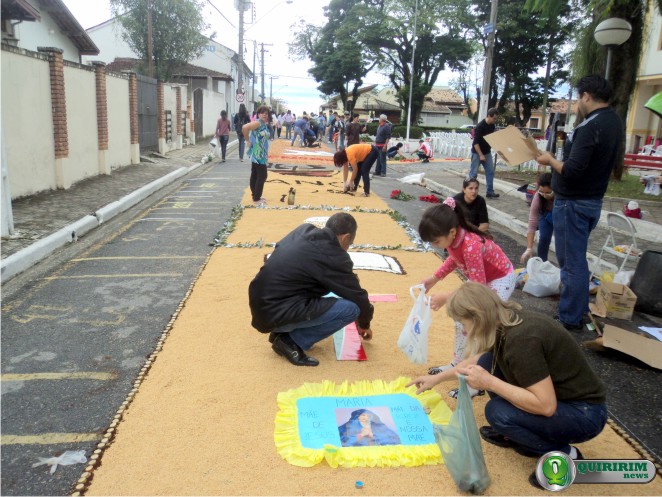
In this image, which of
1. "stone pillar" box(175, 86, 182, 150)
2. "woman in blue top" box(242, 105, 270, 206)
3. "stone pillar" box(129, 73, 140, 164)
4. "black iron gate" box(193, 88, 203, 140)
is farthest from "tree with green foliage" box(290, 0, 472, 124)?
"woman in blue top" box(242, 105, 270, 206)

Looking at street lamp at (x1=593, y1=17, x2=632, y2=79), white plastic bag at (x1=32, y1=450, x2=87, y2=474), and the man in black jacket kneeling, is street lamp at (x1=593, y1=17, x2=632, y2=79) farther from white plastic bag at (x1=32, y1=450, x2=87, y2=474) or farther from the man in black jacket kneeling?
white plastic bag at (x1=32, y1=450, x2=87, y2=474)

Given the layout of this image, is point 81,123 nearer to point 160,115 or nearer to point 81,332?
point 160,115

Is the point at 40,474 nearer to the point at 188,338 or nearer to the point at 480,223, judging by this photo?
the point at 188,338

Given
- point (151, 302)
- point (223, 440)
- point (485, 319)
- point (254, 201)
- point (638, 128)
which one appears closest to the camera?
point (485, 319)

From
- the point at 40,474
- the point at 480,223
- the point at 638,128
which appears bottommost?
the point at 40,474

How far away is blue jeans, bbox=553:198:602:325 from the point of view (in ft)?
14.1

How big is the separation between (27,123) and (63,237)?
3480mm

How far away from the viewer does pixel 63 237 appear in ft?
22.4

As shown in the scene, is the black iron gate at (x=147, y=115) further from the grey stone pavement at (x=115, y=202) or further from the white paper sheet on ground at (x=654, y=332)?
the white paper sheet on ground at (x=654, y=332)

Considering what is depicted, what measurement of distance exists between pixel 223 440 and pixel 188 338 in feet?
4.74

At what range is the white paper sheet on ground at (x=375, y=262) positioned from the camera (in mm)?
6113

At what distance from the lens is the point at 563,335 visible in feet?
7.93

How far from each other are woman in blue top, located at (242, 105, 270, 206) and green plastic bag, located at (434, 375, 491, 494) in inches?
301

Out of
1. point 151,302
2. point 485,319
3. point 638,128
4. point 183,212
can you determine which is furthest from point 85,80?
point 638,128
